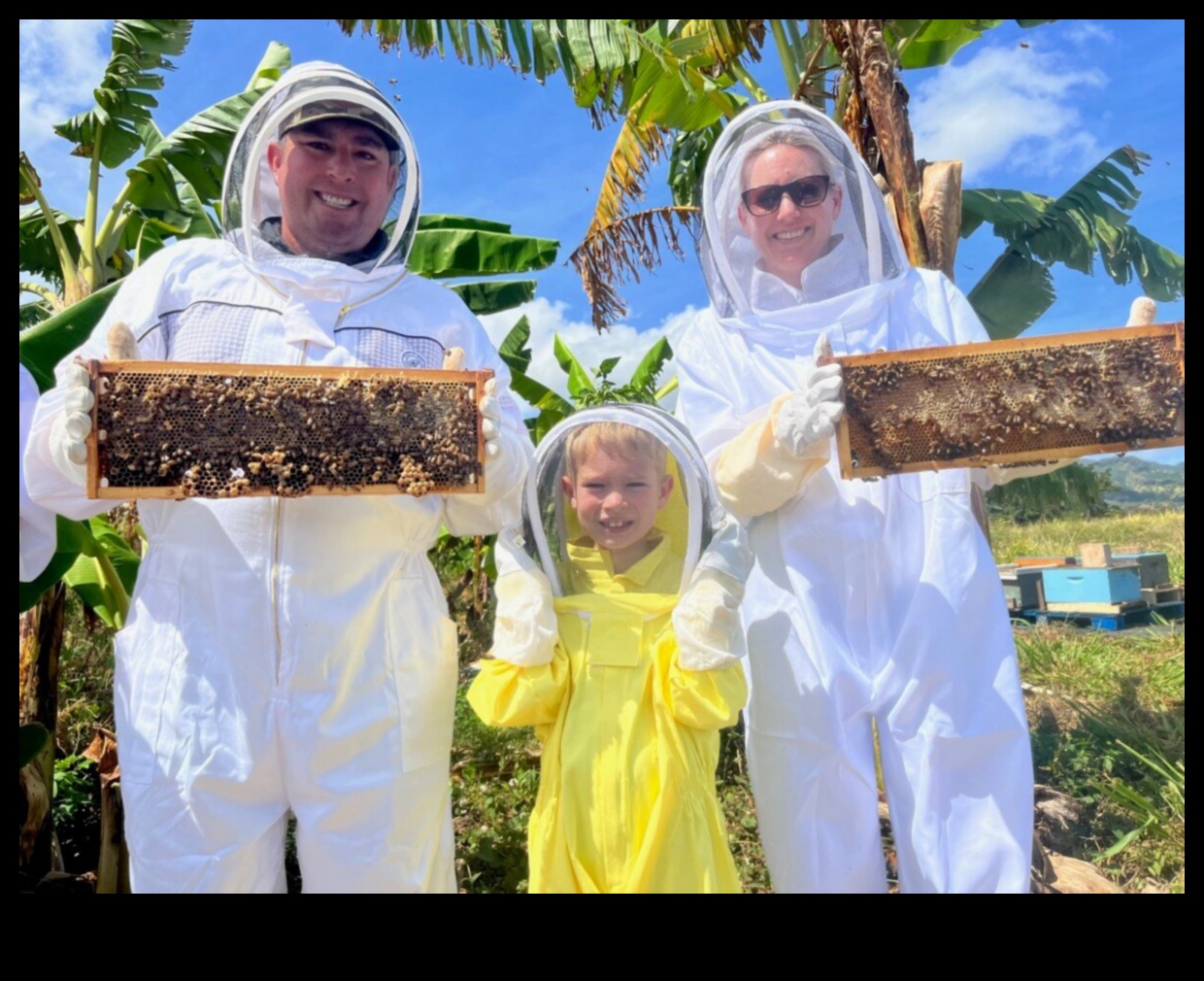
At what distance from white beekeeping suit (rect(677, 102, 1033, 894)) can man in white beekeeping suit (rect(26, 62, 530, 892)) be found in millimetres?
671

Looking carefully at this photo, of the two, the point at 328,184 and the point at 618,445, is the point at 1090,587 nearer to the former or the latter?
the point at 618,445

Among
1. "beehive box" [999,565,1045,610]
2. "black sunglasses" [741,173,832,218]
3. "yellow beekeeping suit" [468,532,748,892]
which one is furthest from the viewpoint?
"beehive box" [999,565,1045,610]

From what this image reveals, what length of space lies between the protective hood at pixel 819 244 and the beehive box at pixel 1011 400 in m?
0.37

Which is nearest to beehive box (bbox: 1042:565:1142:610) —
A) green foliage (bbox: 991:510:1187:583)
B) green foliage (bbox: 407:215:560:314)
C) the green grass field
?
the green grass field

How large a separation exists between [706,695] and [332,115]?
1.74 meters

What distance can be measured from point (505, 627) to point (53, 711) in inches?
128

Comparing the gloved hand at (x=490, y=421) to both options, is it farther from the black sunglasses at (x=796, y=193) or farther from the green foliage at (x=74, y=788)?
the green foliage at (x=74, y=788)

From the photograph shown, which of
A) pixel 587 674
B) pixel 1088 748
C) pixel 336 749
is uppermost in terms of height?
pixel 587 674

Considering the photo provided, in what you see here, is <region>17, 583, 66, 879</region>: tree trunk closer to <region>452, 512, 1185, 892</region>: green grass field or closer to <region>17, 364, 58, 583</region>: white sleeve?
<region>452, 512, 1185, 892</region>: green grass field

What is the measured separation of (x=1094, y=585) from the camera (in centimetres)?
674

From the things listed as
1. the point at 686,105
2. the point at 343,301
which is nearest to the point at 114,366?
the point at 343,301

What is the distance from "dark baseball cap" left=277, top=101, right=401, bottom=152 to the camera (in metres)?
2.40
